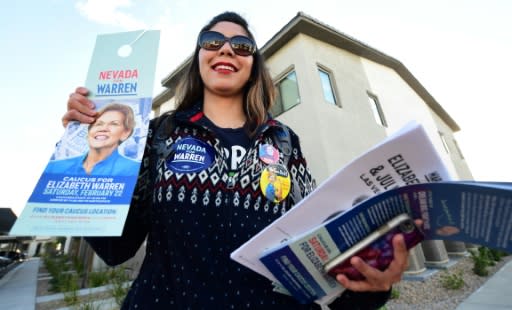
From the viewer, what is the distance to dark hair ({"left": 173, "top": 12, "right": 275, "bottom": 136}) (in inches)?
53.8

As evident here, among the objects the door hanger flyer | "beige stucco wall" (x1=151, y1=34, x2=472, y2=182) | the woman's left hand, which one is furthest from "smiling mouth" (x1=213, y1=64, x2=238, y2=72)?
"beige stucco wall" (x1=151, y1=34, x2=472, y2=182)

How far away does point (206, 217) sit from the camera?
0.96m

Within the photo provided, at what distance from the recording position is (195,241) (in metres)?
0.90

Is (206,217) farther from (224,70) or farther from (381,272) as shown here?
(224,70)

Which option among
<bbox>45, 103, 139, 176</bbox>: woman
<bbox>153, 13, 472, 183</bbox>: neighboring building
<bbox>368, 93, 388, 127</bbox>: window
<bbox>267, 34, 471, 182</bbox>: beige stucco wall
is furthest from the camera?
<bbox>368, 93, 388, 127</bbox>: window

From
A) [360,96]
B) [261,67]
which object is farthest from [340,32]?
[261,67]

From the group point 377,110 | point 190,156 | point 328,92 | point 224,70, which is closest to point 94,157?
point 190,156

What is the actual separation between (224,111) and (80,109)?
0.69m

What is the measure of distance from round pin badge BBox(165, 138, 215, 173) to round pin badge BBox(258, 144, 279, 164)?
23cm

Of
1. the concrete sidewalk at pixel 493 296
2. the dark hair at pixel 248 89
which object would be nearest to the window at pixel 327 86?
the concrete sidewalk at pixel 493 296

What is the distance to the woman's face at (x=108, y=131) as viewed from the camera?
82cm

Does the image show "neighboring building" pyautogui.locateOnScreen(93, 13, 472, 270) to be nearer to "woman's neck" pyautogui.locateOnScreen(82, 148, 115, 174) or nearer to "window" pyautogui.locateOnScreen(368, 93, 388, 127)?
"window" pyautogui.locateOnScreen(368, 93, 388, 127)

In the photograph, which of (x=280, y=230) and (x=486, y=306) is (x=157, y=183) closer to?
(x=280, y=230)

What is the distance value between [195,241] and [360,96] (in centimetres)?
781
